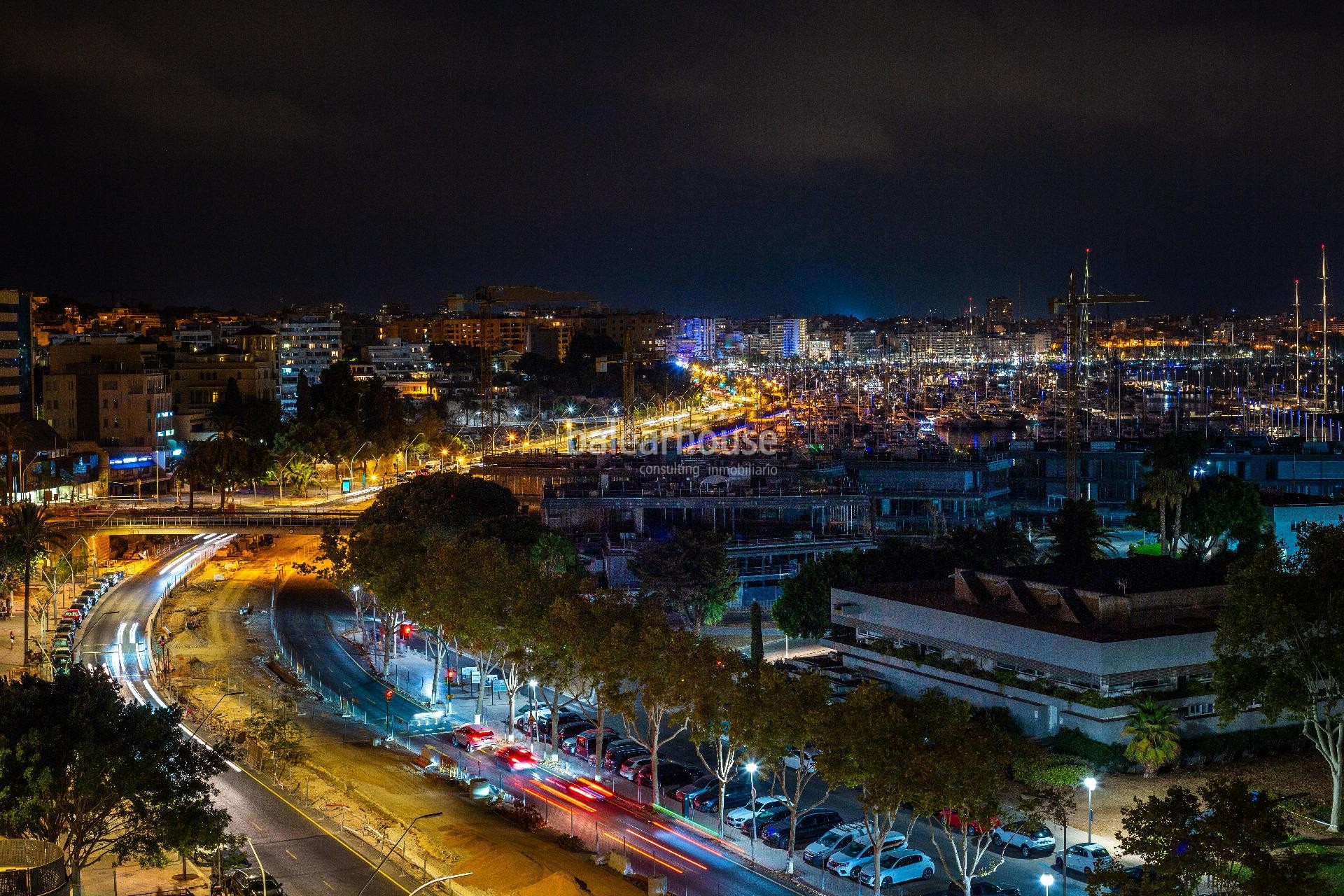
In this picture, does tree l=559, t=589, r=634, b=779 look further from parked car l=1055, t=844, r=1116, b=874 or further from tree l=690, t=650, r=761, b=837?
parked car l=1055, t=844, r=1116, b=874

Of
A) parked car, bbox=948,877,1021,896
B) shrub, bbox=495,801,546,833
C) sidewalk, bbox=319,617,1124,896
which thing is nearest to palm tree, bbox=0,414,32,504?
sidewalk, bbox=319,617,1124,896

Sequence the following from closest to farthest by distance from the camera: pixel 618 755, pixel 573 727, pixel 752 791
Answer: pixel 752 791 → pixel 618 755 → pixel 573 727

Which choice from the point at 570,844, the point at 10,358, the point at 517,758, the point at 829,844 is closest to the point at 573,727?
the point at 517,758

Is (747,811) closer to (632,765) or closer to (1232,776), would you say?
(632,765)

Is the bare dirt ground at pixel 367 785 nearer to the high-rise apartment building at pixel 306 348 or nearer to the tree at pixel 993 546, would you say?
the tree at pixel 993 546

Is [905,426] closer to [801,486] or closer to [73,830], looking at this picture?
[801,486]
